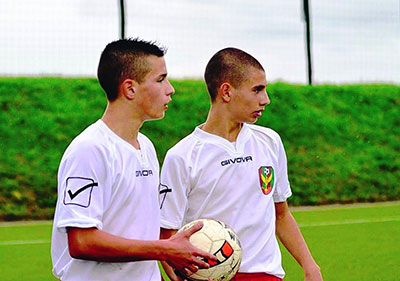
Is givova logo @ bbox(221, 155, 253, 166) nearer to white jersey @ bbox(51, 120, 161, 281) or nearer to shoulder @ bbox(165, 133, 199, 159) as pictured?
shoulder @ bbox(165, 133, 199, 159)

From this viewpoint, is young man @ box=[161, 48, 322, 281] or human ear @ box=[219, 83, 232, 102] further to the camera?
human ear @ box=[219, 83, 232, 102]

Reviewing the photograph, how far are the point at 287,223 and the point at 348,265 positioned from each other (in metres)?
4.70

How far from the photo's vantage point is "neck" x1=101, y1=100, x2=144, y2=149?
332cm

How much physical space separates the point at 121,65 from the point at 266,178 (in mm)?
1246

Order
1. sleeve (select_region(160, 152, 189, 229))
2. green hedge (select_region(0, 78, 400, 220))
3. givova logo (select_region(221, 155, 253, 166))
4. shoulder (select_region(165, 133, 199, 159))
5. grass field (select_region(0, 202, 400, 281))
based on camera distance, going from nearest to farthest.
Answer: sleeve (select_region(160, 152, 189, 229))
shoulder (select_region(165, 133, 199, 159))
givova logo (select_region(221, 155, 253, 166))
grass field (select_region(0, 202, 400, 281))
green hedge (select_region(0, 78, 400, 220))

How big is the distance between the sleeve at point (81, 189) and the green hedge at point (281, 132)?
11329mm

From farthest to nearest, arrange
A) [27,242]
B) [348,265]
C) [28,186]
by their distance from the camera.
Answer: [28,186] → [27,242] → [348,265]

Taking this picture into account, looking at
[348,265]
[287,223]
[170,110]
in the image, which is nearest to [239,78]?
[287,223]

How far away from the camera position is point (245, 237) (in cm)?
407

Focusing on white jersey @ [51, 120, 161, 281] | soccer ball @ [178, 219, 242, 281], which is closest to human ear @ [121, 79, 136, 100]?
white jersey @ [51, 120, 161, 281]

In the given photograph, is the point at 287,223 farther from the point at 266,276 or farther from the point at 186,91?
the point at 186,91

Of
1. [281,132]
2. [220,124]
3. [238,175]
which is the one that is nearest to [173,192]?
[238,175]

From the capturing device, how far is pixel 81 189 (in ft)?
9.98

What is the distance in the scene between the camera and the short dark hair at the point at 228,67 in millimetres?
4301
